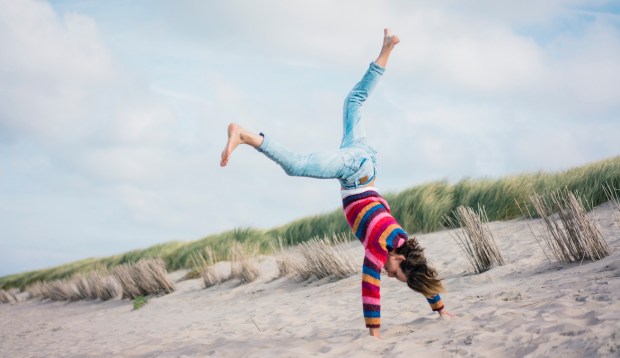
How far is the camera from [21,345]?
687 centimetres

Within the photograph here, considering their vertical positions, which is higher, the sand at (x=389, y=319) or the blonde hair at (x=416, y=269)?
the blonde hair at (x=416, y=269)

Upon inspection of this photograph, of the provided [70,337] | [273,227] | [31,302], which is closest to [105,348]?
[70,337]

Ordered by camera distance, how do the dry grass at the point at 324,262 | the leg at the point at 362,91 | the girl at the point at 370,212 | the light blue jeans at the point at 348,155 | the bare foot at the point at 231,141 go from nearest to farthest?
the bare foot at the point at 231,141
the light blue jeans at the point at 348,155
the girl at the point at 370,212
the leg at the point at 362,91
the dry grass at the point at 324,262

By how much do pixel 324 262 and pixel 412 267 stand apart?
4.03 metres

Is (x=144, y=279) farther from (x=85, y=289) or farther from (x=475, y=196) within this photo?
(x=475, y=196)

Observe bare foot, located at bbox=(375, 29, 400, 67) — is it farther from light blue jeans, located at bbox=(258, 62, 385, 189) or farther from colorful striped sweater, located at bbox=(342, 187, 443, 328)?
colorful striped sweater, located at bbox=(342, 187, 443, 328)

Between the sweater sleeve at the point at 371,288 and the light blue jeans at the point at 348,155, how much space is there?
50 cm

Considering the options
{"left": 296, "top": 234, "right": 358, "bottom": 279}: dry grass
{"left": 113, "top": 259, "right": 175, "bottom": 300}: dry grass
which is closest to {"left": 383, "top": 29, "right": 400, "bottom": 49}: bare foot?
{"left": 296, "top": 234, "right": 358, "bottom": 279}: dry grass

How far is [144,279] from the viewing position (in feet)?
33.9

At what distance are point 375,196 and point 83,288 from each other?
10.9 metres

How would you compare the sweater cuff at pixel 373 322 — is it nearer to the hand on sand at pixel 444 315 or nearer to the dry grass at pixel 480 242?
the hand on sand at pixel 444 315

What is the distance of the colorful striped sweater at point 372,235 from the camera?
3459 millimetres

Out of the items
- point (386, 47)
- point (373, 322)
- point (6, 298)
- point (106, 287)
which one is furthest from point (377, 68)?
point (6, 298)

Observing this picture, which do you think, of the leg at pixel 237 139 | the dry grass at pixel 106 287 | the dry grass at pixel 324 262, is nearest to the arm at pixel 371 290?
the leg at pixel 237 139
